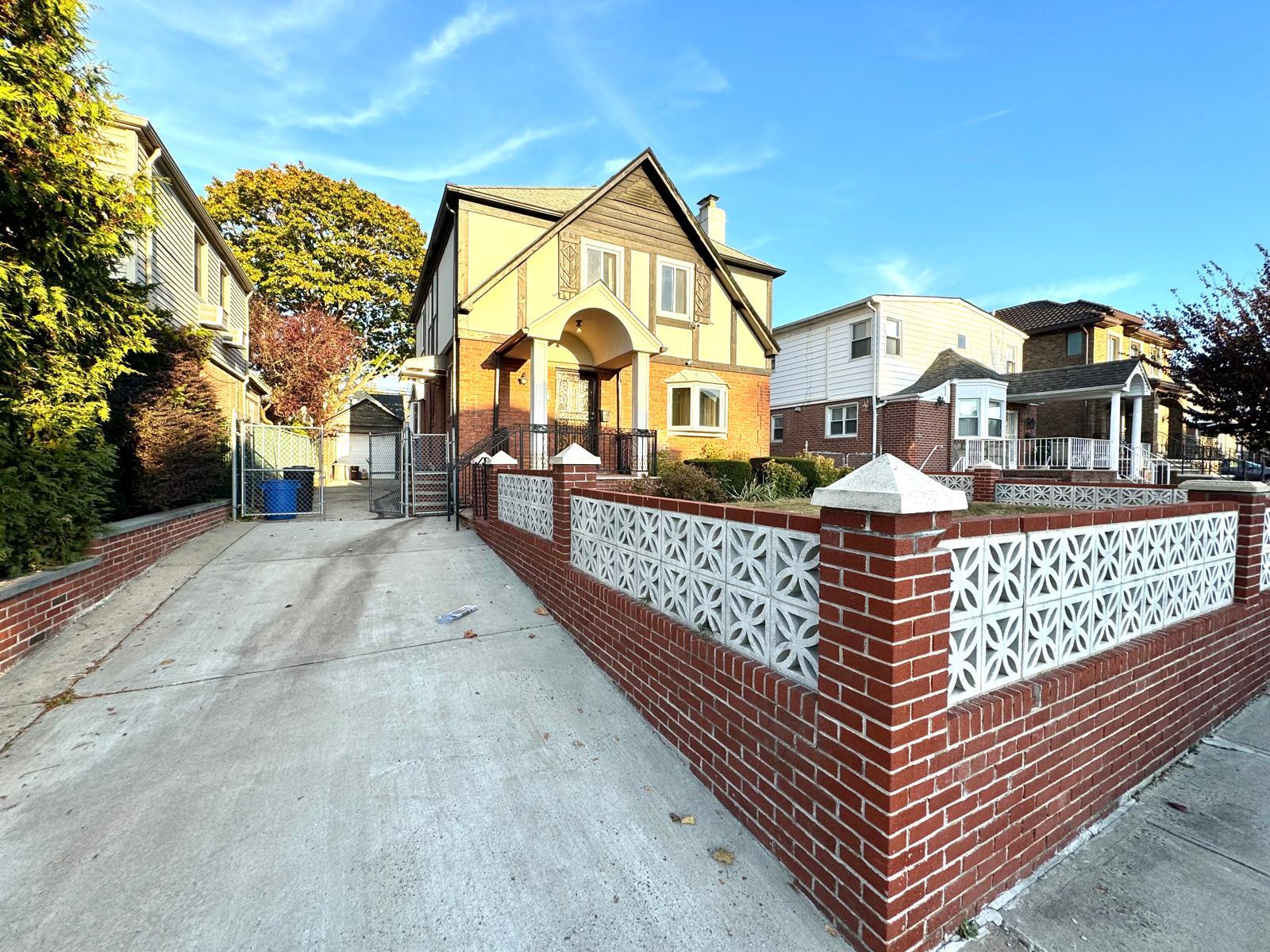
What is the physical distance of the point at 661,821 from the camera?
258 cm

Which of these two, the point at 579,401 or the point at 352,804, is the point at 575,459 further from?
the point at 579,401

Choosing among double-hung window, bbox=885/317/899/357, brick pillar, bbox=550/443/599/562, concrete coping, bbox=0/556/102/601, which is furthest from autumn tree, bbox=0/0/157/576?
double-hung window, bbox=885/317/899/357

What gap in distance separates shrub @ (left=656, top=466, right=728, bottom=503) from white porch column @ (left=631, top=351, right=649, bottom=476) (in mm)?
2567

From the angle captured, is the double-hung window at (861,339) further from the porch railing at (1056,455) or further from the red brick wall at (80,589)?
the red brick wall at (80,589)

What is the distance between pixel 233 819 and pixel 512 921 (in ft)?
4.78

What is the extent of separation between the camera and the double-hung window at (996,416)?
17.1m

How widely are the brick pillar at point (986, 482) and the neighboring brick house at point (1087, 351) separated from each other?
15697 millimetres

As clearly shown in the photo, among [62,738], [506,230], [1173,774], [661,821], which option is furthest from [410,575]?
[506,230]

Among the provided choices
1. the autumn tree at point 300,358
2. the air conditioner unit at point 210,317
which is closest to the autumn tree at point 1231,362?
the air conditioner unit at point 210,317

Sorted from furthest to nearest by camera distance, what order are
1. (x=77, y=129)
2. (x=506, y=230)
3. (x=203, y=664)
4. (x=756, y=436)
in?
(x=756, y=436)
(x=506, y=230)
(x=77, y=129)
(x=203, y=664)

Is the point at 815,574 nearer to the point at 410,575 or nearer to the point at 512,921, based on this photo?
the point at 512,921

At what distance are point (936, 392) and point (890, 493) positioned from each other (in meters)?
17.4

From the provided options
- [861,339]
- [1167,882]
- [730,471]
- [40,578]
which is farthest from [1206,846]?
[861,339]

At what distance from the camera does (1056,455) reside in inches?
651
